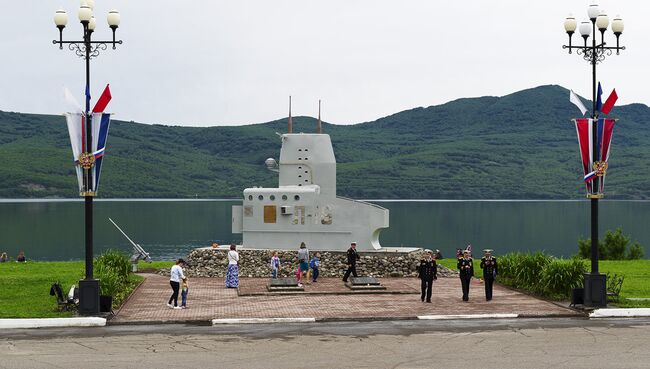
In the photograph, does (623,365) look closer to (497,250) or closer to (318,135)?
(318,135)

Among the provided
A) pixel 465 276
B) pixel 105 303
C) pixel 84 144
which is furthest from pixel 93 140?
pixel 465 276

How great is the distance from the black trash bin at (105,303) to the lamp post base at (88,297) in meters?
0.34

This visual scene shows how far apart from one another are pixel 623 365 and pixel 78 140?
537 inches

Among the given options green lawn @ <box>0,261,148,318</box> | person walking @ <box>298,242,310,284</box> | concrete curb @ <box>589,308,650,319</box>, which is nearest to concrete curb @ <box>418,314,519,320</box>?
concrete curb @ <box>589,308,650,319</box>

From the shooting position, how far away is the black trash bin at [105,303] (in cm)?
2100

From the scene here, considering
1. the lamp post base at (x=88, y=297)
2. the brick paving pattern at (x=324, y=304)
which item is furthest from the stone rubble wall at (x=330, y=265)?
the lamp post base at (x=88, y=297)

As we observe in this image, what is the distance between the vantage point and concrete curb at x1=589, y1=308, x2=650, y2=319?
2103cm

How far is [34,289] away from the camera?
25.4 m

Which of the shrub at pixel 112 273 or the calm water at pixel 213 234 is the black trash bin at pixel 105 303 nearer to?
the shrub at pixel 112 273

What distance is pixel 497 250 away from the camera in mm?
81375

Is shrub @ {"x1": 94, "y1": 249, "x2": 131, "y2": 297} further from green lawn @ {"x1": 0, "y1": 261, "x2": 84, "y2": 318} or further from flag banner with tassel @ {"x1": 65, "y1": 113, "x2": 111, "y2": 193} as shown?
flag banner with tassel @ {"x1": 65, "y1": 113, "x2": 111, "y2": 193}

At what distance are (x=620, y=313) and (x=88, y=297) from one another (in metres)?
13.1

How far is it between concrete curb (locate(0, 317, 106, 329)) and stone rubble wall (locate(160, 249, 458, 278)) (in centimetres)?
1409

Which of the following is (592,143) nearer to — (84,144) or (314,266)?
(314,266)
